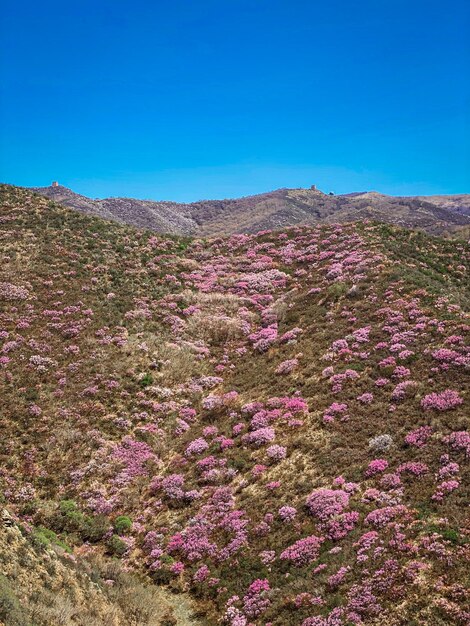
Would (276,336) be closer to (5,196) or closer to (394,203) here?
(5,196)

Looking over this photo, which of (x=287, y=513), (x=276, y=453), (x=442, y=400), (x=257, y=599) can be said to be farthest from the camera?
(x=276, y=453)

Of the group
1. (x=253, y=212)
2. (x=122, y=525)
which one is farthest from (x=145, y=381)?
(x=253, y=212)

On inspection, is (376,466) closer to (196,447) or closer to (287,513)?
(287,513)

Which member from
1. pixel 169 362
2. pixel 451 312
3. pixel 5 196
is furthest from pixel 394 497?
pixel 5 196

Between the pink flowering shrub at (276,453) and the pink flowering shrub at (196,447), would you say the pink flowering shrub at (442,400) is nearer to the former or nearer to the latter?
the pink flowering shrub at (276,453)

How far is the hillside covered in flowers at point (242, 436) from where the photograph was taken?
538 inches

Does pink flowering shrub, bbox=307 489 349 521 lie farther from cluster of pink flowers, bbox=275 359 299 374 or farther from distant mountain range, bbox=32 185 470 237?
distant mountain range, bbox=32 185 470 237

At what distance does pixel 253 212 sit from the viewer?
577 feet

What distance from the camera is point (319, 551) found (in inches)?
602

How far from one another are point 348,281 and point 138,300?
19.9 meters

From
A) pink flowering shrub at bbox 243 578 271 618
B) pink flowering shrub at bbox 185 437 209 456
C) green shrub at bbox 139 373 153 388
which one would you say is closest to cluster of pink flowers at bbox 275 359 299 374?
pink flowering shrub at bbox 185 437 209 456

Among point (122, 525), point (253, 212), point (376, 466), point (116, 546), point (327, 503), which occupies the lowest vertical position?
point (116, 546)

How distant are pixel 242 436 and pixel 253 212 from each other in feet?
525

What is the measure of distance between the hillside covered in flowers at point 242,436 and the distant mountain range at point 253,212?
99.2 meters
